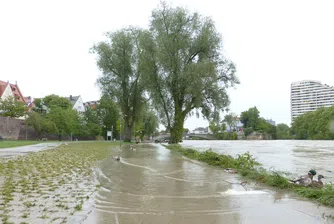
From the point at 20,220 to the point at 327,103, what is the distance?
165286mm

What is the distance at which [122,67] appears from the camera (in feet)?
146

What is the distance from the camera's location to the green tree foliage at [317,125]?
248 ft

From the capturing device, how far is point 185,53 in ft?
101

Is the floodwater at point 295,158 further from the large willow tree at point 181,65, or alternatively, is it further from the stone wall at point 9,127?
the stone wall at point 9,127

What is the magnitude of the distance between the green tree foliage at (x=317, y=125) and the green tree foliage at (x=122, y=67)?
4954cm

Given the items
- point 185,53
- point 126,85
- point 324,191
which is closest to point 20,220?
point 324,191

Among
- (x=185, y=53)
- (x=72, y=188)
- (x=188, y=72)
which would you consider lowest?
(x=72, y=188)

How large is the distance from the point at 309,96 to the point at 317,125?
89.4 meters

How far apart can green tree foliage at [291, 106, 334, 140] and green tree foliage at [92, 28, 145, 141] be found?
49.5 meters

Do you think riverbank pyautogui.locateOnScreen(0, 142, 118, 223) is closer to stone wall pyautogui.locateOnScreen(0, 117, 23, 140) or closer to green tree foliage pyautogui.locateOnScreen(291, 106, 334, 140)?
stone wall pyautogui.locateOnScreen(0, 117, 23, 140)

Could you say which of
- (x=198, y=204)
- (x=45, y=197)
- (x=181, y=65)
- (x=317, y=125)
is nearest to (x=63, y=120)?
(x=181, y=65)

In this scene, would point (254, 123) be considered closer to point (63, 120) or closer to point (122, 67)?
point (63, 120)

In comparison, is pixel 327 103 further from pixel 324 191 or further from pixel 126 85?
pixel 324 191

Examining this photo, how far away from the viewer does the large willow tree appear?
2967 centimetres
